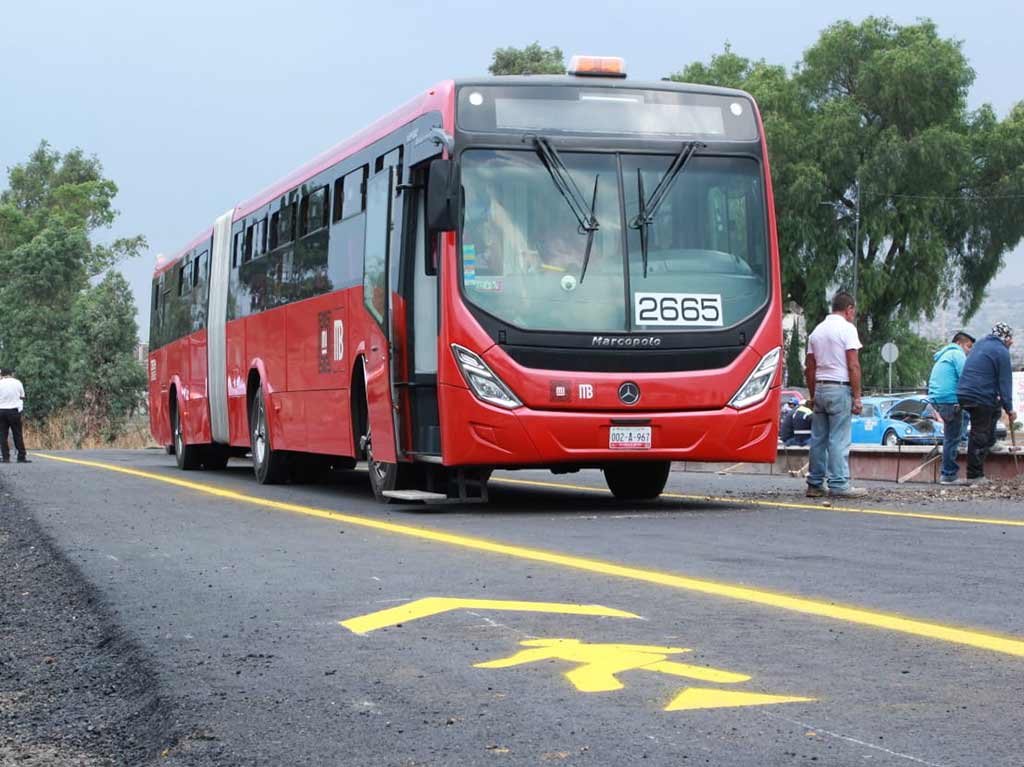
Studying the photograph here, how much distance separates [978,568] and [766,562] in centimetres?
114

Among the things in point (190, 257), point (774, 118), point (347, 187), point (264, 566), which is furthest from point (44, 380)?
point (264, 566)

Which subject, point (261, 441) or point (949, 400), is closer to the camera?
point (949, 400)

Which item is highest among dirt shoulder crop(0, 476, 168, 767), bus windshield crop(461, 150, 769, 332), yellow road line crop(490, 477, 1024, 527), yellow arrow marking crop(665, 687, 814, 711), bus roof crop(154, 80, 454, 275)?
bus roof crop(154, 80, 454, 275)

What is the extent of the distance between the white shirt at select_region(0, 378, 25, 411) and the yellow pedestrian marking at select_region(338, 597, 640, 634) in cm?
2639

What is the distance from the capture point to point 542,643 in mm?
6438

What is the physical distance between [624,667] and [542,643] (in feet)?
2.13

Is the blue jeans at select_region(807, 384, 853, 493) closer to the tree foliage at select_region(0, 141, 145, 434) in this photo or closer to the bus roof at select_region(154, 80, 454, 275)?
the bus roof at select_region(154, 80, 454, 275)

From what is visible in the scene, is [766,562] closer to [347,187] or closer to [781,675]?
[781,675]

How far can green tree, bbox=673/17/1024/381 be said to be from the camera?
57.9 metres

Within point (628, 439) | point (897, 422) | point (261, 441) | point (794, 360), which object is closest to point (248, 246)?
point (261, 441)

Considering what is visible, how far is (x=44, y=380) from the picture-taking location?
236ft

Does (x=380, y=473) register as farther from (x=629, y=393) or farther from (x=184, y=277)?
(x=184, y=277)

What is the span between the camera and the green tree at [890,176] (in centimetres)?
5788

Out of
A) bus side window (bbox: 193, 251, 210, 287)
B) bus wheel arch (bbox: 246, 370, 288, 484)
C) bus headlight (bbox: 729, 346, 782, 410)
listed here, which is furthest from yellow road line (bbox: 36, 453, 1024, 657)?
bus side window (bbox: 193, 251, 210, 287)
